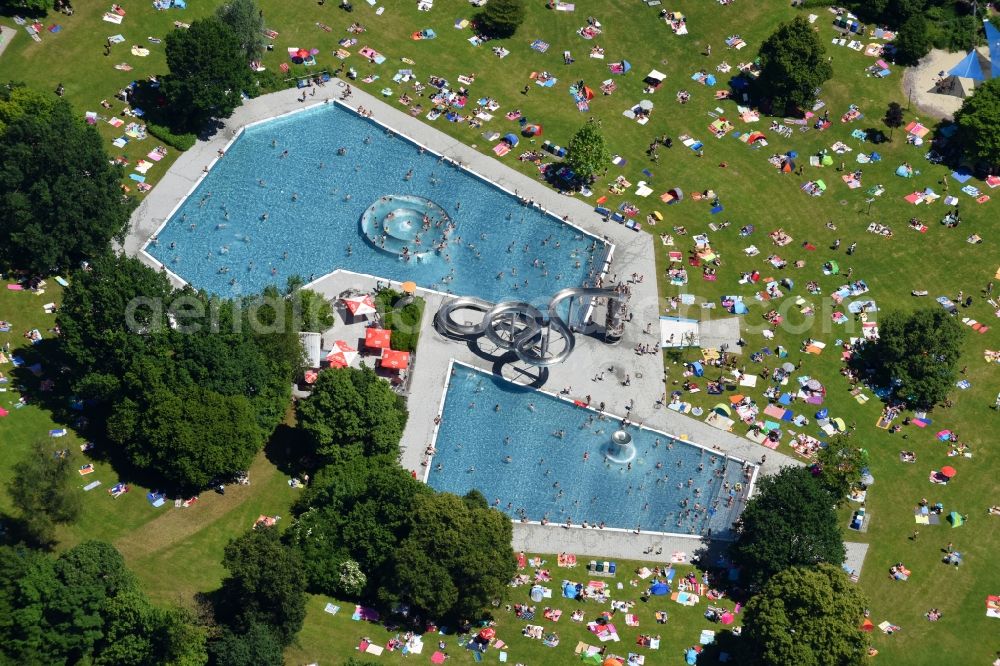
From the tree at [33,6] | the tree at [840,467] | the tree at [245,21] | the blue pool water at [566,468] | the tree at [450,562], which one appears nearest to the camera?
the tree at [450,562]

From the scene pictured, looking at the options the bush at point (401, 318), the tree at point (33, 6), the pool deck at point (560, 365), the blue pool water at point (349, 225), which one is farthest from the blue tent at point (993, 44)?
the tree at point (33, 6)

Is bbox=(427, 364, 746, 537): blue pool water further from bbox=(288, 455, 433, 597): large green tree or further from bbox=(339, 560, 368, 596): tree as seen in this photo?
bbox=(339, 560, 368, 596): tree

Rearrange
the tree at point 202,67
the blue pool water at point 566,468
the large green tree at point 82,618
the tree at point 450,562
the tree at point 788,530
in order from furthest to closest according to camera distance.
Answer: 1. the tree at point 202,67
2. the blue pool water at point 566,468
3. the tree at point 788,530
4. the tree at point 450,562
5. the large green tree at point 82,618

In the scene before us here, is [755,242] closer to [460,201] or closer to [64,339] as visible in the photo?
[460,201]

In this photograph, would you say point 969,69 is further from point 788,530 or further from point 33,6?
point 33,6

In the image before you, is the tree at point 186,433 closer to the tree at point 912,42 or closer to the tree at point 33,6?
the tree at point 33,6

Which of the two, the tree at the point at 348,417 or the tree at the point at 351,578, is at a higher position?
the tree at the point at 348,417

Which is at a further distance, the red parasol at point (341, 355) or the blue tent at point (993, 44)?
the blue tent at point (993, 44)

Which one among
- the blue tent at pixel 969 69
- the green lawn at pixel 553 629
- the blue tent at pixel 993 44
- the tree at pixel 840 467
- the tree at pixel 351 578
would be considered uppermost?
the blue tent at pixel 993 44
